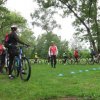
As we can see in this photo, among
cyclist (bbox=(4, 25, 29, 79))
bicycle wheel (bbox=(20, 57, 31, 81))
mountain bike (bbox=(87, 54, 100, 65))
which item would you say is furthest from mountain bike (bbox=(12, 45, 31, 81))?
mountain bike (bbox=(87, 54, 100, 65))

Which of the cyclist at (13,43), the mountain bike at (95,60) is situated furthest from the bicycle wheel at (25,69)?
the mountain bike at (95,60)

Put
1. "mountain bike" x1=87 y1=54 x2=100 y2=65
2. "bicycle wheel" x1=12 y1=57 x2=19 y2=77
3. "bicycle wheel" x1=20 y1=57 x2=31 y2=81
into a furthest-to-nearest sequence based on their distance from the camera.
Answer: "mountain bike" x1=87 y1=54 x2=100 y2=65, "bicycle wheel" x1=12 y1=57 x2=19 y2=77, "bicycle wheel" x1=20 y1=57 x2=31 y2=81

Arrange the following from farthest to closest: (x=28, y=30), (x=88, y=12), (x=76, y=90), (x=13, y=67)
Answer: (x=28, y=30) → (x=88, y=12) → (x=13, y=67) → (x=76, y=90)

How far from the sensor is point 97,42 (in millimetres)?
44281

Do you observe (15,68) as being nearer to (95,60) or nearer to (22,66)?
(22,66)

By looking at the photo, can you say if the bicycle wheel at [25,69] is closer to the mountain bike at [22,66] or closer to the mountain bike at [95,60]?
the mountain bike at [22,66]

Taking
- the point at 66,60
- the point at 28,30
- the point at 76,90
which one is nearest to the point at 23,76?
the point at 76,90

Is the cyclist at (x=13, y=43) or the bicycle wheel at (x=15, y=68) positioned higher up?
the cyclist at (x=13, y=43)

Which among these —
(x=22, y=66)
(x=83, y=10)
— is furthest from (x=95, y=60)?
(x=22, y=66)

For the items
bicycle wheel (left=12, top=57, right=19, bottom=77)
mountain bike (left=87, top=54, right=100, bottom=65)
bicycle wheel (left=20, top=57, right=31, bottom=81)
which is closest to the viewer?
bicycle wheel (left=20, top=57, right=31, bottom=81)

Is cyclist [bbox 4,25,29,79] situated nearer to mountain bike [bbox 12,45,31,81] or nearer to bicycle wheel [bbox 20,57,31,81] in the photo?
mountain bike [bbox 12,45,31,81]

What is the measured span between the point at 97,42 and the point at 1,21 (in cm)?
1461

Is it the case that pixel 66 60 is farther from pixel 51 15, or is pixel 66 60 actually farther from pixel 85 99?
pixel 85 99

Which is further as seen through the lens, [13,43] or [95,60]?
[95,60]
